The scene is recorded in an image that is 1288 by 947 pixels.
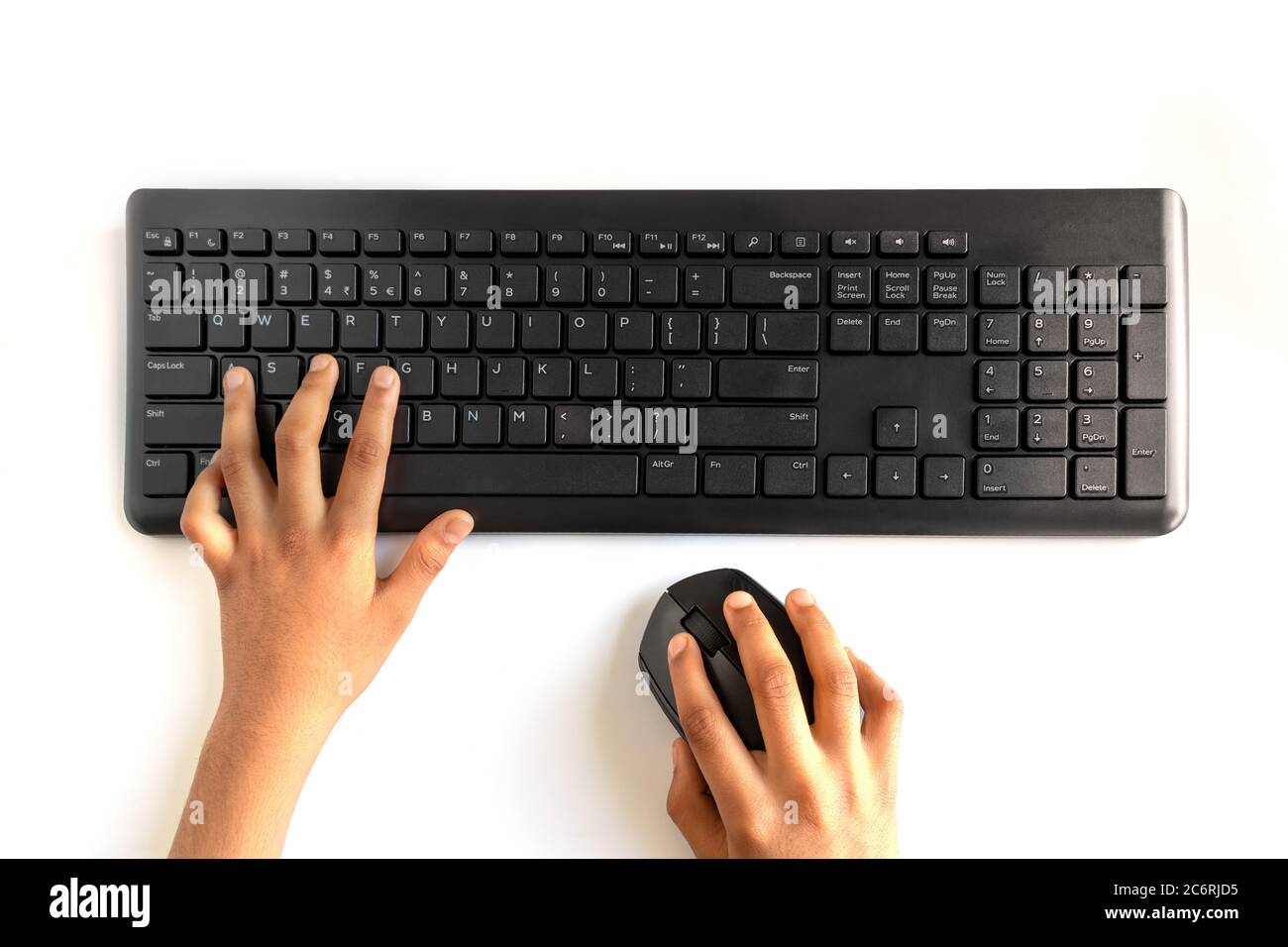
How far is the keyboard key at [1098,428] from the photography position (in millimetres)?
698

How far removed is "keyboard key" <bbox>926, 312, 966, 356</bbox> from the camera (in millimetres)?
702

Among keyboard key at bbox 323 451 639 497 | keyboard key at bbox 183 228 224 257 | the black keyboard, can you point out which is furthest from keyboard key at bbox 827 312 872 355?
keyboard key at bbox 183 228 224 257

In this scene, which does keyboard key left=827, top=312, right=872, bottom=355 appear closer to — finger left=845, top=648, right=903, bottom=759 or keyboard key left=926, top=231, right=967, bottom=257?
keyboard key left=926, top=231, right=967, bottom=257

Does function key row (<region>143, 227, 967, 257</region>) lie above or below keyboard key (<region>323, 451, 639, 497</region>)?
above

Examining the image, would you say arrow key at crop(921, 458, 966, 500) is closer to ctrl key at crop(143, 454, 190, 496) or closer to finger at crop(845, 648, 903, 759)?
finger at crop(845, 648, 903, 759)

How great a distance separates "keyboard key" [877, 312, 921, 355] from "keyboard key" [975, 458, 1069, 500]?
0.40 ft

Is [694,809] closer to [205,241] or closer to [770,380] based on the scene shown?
[770,380]

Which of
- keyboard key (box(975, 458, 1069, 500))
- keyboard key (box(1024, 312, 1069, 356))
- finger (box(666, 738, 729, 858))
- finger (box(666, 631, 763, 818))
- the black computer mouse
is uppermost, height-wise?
keyboard key (box(1024, 312, 1069, 356))

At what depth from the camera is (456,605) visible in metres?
0.75

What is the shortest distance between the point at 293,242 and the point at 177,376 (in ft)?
0.52

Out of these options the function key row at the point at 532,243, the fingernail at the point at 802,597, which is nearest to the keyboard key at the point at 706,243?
the function key row at the point at 532,243
